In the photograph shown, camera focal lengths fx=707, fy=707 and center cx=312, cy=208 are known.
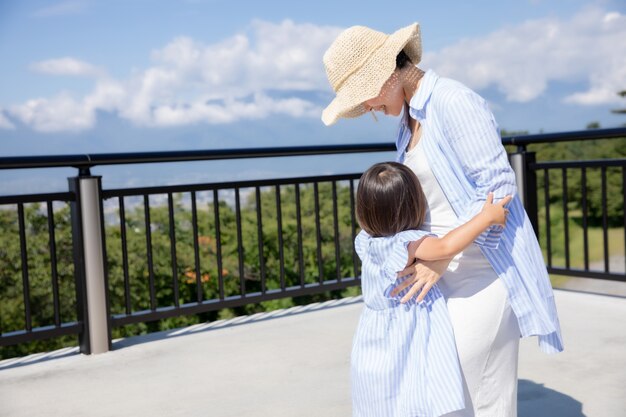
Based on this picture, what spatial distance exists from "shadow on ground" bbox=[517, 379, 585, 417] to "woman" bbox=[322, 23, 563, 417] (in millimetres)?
1040

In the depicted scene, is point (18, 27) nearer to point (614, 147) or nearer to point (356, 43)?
point (614, 147)

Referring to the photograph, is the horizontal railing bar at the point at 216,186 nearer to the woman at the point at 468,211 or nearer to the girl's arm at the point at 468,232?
the woman at the point at 468,211

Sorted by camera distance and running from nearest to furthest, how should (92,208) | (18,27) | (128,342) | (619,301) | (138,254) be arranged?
(92,208)
(128,342)
(619,301)
(138,254)
(18,27)

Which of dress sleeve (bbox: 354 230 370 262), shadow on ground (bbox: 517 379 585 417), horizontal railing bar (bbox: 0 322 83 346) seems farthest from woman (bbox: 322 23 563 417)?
horizontal railing bar (bbox: 0 322 83 346)

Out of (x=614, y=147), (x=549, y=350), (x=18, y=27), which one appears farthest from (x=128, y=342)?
(x=18, y=27)

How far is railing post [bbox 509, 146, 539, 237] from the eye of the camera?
15.7ft

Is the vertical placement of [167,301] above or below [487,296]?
below

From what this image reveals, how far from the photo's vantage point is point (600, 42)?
3859 centimetres

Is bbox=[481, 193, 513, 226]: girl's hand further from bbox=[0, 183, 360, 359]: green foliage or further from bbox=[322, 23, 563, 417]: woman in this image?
bbox=[0, 183, 360, 359]: green foliage

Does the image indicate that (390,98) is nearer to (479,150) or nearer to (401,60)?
(401,60)

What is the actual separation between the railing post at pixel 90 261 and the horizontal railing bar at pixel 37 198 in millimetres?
44

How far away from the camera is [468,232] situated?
1.43 metres

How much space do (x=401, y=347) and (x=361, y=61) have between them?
0.63 meters

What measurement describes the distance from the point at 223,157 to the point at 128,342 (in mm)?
1130
